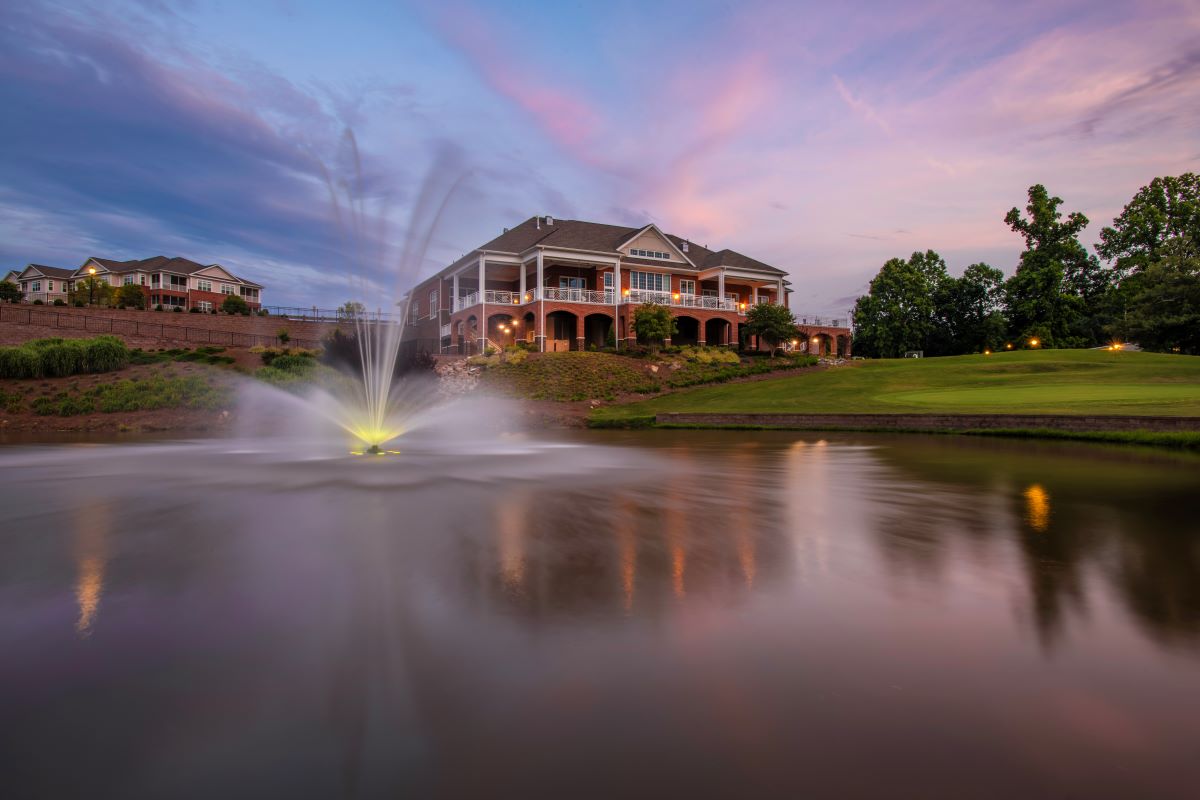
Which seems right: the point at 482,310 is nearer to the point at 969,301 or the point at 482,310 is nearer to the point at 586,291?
the point at 586,291

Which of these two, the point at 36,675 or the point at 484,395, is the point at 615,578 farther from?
the point at 484,395

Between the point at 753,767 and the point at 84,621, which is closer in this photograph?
the point at 753,767

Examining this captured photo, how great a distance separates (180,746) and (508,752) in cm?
158

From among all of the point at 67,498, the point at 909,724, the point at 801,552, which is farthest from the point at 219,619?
the point at 67,498

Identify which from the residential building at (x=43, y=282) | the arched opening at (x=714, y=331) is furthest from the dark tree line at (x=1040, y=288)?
the residential building at (x=43, y=282)

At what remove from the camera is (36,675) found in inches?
147

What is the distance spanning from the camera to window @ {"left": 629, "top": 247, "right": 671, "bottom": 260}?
187 feet

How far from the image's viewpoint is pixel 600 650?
4.09m

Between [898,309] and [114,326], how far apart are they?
269 feet

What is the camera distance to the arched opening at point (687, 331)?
5823 centimetres

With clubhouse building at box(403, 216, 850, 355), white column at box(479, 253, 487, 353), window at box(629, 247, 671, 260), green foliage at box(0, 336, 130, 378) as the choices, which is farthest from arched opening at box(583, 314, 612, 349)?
green foliage at box(0, 336, 130, 378)

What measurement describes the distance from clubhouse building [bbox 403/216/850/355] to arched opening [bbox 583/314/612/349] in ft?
0.32

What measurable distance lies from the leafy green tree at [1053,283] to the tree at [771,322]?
1434 inches

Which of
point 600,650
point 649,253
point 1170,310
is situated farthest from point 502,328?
point 1170,310
